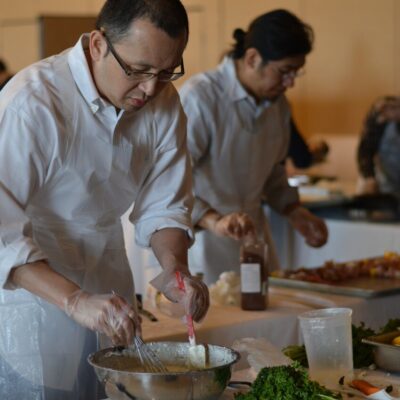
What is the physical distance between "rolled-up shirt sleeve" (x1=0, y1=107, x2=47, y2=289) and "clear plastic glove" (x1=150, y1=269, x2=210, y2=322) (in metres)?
0.25

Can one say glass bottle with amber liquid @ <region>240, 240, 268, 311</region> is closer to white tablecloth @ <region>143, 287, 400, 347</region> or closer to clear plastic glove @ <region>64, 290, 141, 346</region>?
white tablecloth @ <region>143, 287, 400, 347</region>

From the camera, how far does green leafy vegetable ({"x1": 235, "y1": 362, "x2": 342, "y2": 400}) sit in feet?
4.83

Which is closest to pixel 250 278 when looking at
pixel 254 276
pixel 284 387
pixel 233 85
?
pixel 254 276

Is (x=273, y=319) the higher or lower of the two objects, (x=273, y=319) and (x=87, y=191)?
the lower

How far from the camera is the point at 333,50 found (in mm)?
5684

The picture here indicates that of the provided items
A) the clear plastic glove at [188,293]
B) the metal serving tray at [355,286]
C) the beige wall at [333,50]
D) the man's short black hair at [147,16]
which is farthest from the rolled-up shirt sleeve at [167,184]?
the beige wall at [333,50]

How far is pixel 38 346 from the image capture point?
1.77 metres

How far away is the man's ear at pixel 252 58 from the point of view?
2527mm

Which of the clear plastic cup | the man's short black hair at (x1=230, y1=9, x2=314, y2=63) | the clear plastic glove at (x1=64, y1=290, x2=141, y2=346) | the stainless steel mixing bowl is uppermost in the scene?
the man's short black hair at (x1=230, y1=9, x2=314, y2=63)

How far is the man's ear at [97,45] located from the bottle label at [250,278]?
31.3 inches

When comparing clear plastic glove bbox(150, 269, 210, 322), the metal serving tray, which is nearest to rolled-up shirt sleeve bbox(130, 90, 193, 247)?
clear plastic glove bbox(150, 269, 210, 322)

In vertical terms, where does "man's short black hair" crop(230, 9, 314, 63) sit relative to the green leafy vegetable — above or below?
above

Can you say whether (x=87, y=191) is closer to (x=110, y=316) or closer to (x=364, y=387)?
(x=110, y=316)

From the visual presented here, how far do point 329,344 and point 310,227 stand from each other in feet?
3.45
